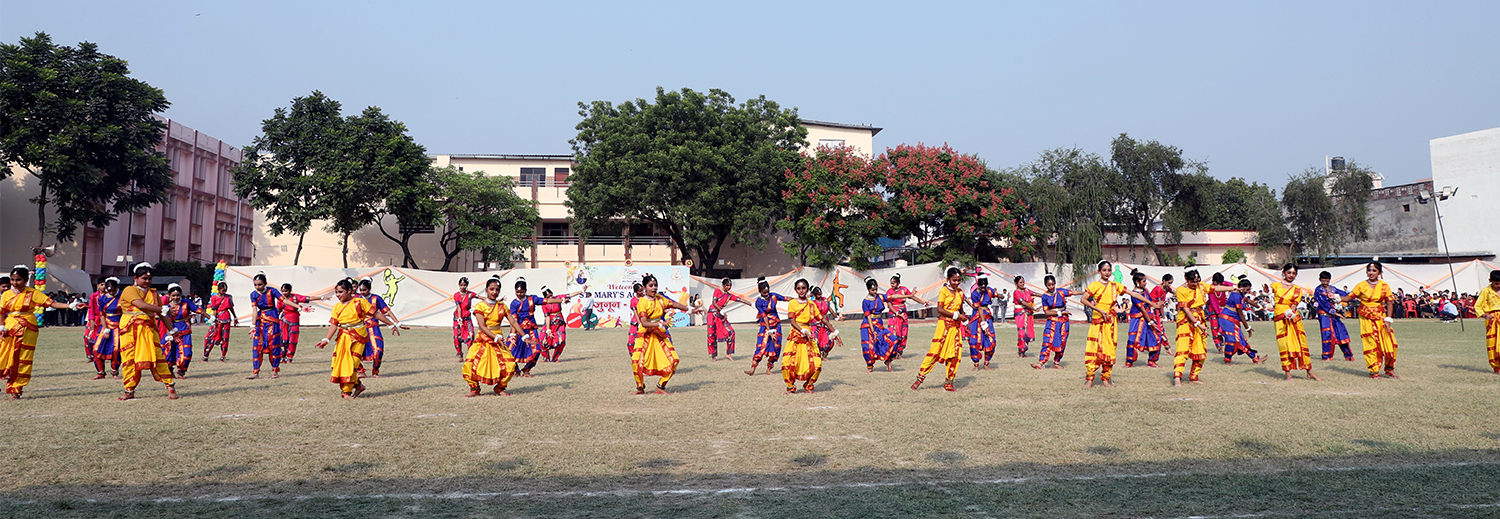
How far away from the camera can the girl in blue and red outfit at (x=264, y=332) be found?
44.6 feet

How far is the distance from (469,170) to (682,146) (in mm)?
16537

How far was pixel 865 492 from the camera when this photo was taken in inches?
228

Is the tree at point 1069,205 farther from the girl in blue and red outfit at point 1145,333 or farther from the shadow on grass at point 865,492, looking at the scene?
the shadow on grass at point 865,492

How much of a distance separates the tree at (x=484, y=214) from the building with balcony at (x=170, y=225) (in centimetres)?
1102

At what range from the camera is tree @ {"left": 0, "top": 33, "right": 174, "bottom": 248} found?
100 feet

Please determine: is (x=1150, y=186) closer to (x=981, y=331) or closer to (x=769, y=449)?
(x=981, y=331)

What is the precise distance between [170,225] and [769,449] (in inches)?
1813

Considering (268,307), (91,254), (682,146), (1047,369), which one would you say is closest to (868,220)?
(682,146)

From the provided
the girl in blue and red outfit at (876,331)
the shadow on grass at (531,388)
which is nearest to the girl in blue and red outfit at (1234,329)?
the girl in blue and red outfit at (876,331)

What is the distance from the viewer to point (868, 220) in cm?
3497

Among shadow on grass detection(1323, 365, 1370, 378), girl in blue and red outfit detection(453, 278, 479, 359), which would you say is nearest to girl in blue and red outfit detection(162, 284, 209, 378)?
girl in blue and red outfit detection(453, 278, 479, 359)

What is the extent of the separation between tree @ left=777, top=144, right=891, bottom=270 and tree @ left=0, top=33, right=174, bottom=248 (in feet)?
81.7

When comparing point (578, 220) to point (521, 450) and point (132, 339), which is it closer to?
point (132, 339)

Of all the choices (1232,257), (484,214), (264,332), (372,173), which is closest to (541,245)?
(484,214)
